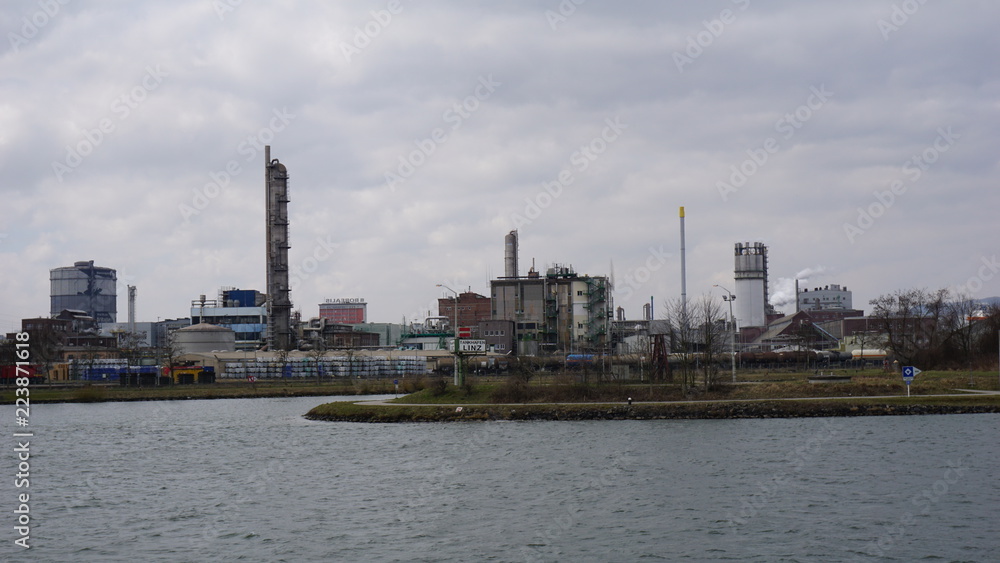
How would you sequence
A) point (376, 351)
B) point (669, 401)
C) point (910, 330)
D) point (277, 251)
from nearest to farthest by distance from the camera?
1. point (669, 401)
2. point (910, 330)
3. point (277, 251)
4. point (376, 351)

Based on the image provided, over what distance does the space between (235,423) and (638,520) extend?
4917cm

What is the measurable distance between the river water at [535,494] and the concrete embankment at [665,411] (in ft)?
9.50

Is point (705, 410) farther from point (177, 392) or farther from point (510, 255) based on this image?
point (510, 255)

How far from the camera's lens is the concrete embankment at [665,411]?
206 ft

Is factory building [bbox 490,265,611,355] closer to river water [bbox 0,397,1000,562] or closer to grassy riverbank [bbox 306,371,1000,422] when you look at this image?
grassy riverbank [bbox 306,371,1000,422]

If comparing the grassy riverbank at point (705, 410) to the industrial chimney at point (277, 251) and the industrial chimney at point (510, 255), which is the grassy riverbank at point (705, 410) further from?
the industrial chimney at point (510, 255)

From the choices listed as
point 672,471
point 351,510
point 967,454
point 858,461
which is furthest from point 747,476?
point 351,510

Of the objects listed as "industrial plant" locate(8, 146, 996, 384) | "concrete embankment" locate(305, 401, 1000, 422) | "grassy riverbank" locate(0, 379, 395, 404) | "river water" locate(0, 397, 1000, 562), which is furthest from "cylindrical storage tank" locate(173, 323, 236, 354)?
"river water" locate(0, 397, 1000, 562)

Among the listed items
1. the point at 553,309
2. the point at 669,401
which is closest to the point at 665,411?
the point at 669,401

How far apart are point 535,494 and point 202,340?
15314 centimetres

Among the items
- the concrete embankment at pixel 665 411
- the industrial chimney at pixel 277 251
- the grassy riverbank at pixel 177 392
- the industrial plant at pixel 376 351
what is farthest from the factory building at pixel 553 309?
the concrete embankment at pixel 665 411

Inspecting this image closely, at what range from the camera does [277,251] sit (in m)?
157

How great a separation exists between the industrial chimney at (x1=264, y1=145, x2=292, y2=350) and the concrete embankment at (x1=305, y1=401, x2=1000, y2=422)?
305 ft

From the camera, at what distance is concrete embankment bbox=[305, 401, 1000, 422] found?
62.8 metres
